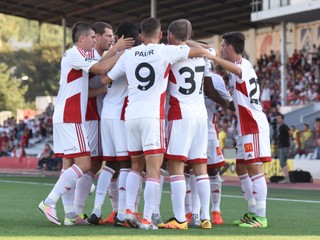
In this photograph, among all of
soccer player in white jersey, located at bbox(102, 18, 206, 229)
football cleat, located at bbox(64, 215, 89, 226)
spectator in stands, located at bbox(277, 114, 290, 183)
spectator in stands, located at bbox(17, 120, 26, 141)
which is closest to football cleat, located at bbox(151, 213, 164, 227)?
soccer player in white jersey, located at bbox(102, 18, 206, 229)

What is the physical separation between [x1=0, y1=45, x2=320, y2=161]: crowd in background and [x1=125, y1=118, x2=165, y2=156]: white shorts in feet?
65.5

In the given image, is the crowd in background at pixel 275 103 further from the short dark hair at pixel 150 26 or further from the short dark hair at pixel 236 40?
the short dark hair at pixel 150 26

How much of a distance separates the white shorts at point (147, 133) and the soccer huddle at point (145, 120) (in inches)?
0.5

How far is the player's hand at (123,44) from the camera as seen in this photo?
36.5 ft

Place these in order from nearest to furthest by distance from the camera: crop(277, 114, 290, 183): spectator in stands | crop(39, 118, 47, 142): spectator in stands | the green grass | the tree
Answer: the green grass, crop(277, 114, 290, 183): spectator in stands, crop(39, 118, 47, 142): spectator in stands, the tree

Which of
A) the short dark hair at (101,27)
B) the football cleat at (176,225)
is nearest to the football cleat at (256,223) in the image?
the football cleat at (176,225)

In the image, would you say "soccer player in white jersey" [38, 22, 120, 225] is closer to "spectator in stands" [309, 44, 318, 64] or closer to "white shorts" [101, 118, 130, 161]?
"white shorts" [101, 118, 130, 161]

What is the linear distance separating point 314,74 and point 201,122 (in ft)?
95.4

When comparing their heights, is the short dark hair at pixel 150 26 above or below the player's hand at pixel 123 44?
above

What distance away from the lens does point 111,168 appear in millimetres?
11766

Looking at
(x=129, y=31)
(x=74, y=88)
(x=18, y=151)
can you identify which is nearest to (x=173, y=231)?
(x=74, y=88)

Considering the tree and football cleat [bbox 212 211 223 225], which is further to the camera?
the tree

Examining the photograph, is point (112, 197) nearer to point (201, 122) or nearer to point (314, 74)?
point (201, 122)

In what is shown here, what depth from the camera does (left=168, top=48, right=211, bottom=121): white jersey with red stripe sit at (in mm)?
10945
